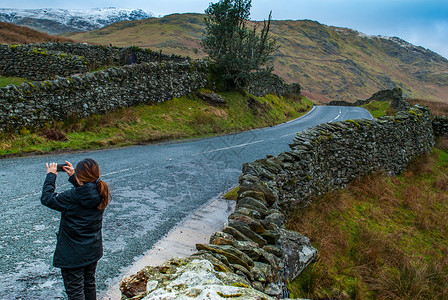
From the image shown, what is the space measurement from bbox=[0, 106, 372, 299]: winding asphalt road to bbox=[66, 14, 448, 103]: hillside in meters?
60.2

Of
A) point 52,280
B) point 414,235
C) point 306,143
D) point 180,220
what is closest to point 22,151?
point 180,220

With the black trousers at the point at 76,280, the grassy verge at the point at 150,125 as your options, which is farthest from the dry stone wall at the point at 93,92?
the black trousers at the point at 76,280

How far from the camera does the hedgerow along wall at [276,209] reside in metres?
2.64

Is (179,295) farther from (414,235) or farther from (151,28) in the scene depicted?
(151,28)

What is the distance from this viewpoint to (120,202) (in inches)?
278

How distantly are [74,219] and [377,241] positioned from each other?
6.87m

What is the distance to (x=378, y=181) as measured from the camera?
451 inches

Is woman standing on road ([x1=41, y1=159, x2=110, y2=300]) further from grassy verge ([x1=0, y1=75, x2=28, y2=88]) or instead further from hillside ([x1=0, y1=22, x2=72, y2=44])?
hillside ([x1=0, y1=22, x2=72, y2=44])

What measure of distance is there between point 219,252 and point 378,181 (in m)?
9.91

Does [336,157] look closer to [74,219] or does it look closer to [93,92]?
[74,219]

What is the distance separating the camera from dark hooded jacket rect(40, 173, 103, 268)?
3.31 m

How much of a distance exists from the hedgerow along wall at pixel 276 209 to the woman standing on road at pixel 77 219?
2.78 ft

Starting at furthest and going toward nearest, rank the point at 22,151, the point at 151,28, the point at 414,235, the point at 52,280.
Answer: the point at 151,28 → the point at 22,151 → the point at 414,235 → the point at 52,280

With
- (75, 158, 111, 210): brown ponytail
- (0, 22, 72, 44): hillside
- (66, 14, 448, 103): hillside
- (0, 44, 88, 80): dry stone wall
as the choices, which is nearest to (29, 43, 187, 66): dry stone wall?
(0, 44, 88, 80): dry stone wall
